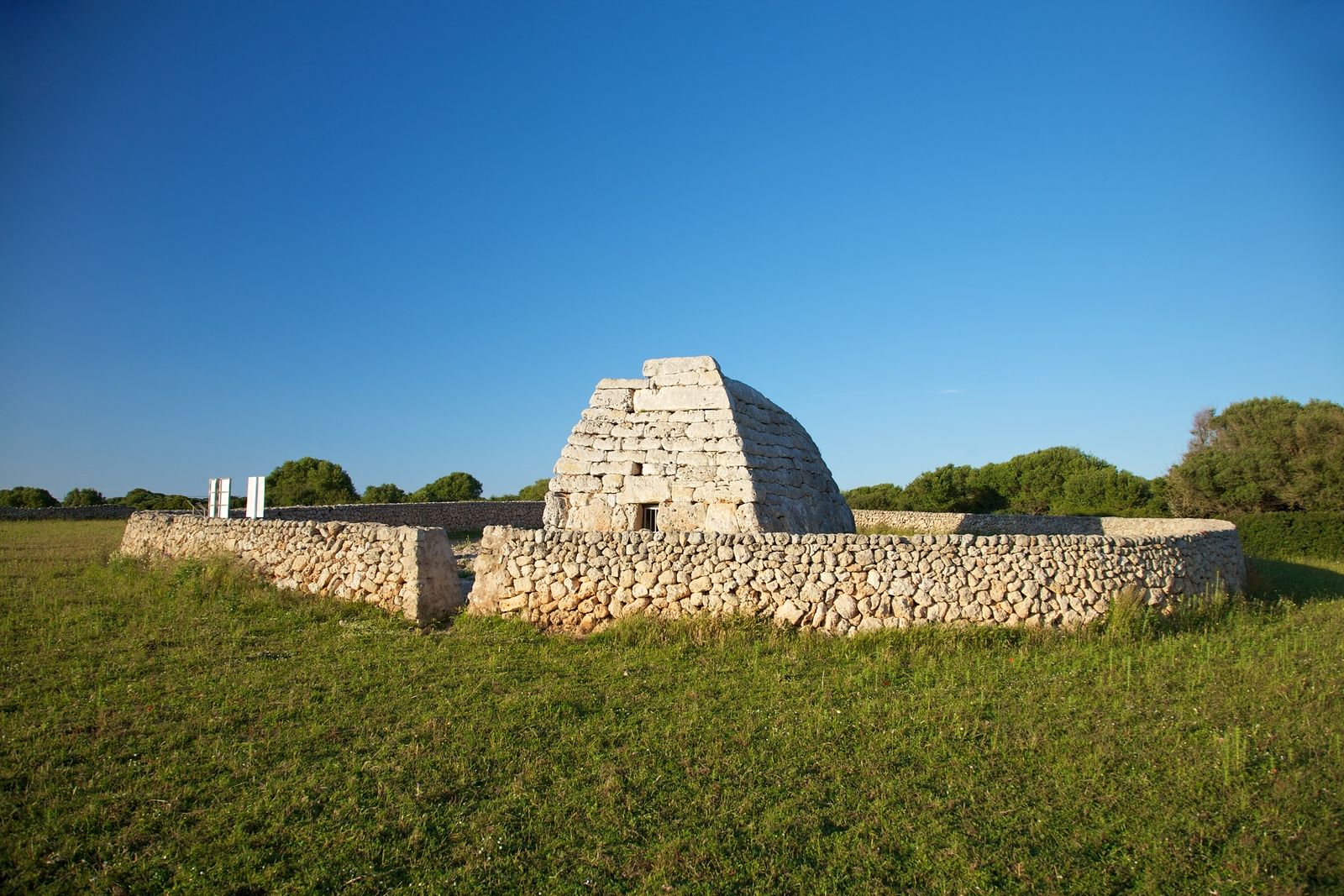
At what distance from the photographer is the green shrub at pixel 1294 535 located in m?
20.7

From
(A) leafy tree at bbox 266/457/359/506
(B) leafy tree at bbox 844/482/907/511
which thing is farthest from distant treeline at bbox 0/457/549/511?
(B) leafy tree at bbox 844/482/907/511

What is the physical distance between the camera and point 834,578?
9.70m

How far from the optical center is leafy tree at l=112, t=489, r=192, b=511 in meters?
38.1

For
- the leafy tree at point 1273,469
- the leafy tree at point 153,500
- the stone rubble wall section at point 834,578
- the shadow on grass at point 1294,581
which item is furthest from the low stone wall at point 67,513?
the leafy tree at point 1273,469

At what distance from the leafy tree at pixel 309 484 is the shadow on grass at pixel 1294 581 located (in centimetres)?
3676

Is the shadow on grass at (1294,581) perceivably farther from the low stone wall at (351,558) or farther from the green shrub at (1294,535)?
the low stone wall at (351,558)

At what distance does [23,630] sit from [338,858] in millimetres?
8149

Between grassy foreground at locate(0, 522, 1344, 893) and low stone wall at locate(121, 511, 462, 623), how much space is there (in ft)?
3.91

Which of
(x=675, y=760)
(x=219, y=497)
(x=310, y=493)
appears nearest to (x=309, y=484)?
(x=310, y=493)

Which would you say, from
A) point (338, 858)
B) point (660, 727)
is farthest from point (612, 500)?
point (338, 858)

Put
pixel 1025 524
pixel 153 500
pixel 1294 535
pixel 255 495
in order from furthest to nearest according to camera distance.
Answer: pixel 153 500 → pixel 1025 524 → pixel 1294 535 → pixel 255 495

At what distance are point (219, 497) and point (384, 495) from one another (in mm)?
21090

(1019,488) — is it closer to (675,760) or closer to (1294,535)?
(1294,535)

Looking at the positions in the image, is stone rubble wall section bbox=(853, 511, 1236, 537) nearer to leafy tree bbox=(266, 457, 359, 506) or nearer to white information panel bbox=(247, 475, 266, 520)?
white information panel bbox=(247, 475, 266, 520)
